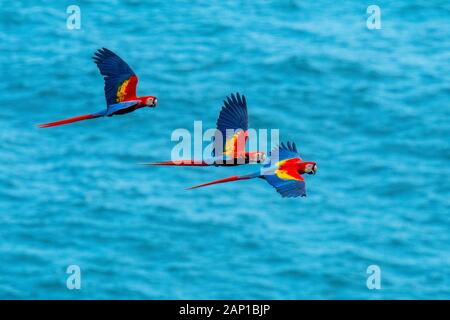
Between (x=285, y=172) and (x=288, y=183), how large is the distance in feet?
2.66

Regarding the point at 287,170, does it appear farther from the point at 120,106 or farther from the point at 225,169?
the point at 225,169

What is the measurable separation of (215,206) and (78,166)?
10.5m

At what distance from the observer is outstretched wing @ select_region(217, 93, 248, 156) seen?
33469 mm

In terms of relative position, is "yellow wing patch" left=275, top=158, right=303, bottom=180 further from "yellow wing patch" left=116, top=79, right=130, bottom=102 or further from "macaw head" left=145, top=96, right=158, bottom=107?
"yellow wing patch" left=116, top=79, right=130, bottom=102

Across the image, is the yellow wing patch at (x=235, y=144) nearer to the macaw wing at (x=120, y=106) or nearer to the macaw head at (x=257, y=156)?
the macaw head at (x=257, y=156)

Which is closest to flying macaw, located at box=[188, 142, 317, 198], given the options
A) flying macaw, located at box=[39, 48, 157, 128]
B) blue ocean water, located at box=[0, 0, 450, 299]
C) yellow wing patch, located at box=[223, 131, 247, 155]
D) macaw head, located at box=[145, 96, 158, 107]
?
yellow wing patch, located at box=[223, 131, 247, 155]

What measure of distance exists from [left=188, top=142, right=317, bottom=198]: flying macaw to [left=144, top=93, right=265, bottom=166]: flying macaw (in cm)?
37

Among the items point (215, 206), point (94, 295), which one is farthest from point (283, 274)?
point (94, 295)

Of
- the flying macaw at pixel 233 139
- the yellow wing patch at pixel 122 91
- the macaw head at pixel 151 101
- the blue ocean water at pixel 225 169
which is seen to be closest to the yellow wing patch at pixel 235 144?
the flying macaw at pixel 233 139

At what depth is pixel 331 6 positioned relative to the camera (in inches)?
4857

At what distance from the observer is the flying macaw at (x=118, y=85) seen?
3212 centimetres

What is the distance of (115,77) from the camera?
33.2 meters

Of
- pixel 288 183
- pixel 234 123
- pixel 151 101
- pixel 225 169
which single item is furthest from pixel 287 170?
pixel 225 169

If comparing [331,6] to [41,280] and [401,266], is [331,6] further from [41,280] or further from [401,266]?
[41,280]
